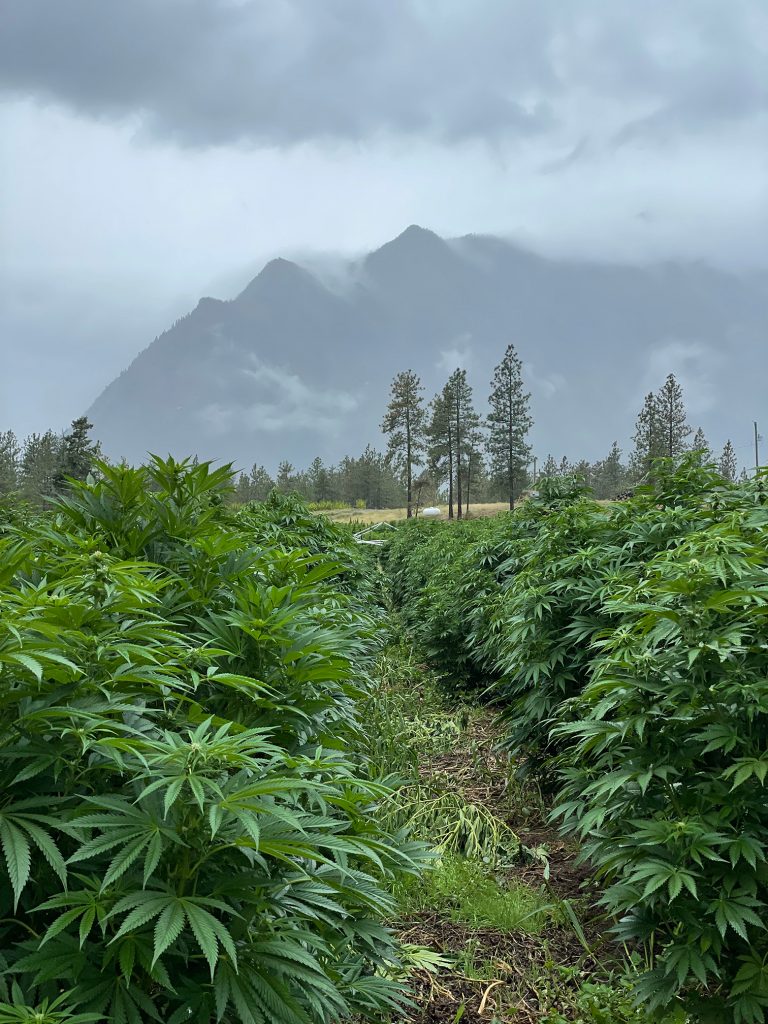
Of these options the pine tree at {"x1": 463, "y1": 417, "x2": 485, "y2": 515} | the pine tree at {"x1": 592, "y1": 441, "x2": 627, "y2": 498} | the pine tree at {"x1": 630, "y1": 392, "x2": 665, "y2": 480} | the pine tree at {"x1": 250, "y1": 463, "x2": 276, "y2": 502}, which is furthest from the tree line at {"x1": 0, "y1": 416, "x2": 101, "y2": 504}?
the pine tree at {"x1": 592, "y1": 441, "x2": 627, "y2": 498}

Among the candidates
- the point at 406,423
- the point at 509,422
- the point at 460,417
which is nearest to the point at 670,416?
the point at 509,422

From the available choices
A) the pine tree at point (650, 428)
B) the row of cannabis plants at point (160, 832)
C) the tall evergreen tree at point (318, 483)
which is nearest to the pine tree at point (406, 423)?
the tall evergreen tree at point (318, 483)

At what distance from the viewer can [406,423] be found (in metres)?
57.2

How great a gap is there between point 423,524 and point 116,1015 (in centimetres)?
1388

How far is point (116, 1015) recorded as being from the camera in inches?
41.4

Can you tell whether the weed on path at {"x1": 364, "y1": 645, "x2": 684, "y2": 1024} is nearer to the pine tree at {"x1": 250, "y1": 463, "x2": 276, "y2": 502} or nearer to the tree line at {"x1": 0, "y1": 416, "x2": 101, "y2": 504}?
the tree line at {"x1": 0, "y1": 416, "x2": 101, "y2": 504}

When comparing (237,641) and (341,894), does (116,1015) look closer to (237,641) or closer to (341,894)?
(341,894)

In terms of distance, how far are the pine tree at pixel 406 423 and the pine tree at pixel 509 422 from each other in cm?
632

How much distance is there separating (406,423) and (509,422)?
904cm

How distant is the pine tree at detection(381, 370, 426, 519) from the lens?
185ft

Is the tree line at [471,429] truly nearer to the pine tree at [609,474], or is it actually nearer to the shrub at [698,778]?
the pine tree at [609,474]

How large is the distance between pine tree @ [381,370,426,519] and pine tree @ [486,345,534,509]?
632 cm

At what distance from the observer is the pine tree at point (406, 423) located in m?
56.3

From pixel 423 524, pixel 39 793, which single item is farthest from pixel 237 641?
pixel 423 524
